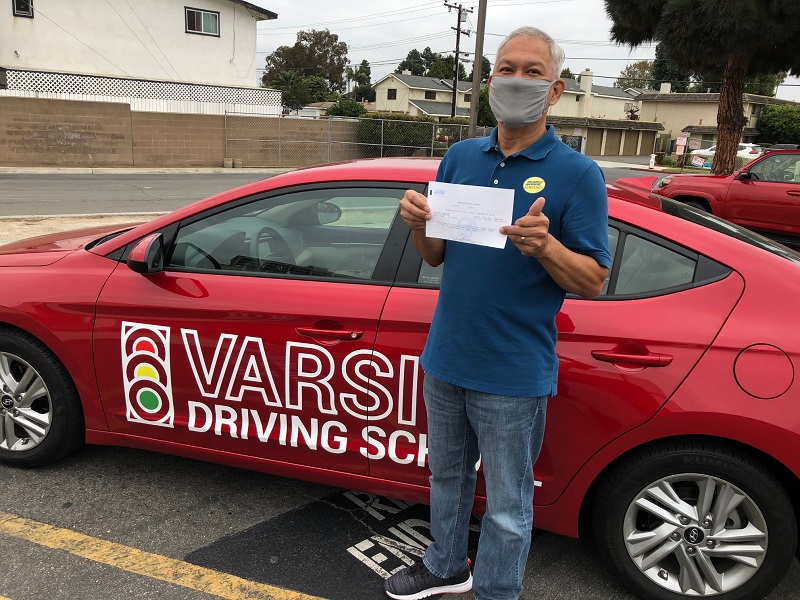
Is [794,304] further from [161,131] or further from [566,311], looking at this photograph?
[161,131]

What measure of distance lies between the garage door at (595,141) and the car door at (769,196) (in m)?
48.7

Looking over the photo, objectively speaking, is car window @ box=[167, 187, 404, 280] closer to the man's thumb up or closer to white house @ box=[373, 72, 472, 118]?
the man's thumb up

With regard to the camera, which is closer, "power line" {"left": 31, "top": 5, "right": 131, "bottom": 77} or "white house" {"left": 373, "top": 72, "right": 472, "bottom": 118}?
"power line" {"left": 31, "top": 5, "right": 131, "bottom": 77}

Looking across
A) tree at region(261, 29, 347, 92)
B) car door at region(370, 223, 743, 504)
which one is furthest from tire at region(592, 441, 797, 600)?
tree at region(261, 29, 347, 92)

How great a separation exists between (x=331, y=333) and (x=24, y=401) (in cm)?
161

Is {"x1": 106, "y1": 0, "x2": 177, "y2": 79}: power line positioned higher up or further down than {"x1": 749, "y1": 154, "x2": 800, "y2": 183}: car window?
higher up

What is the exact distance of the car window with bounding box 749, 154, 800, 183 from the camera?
9.82m

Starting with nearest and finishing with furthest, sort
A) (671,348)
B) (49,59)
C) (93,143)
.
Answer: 1. (671,348)
2. (93,143)
3. (49,59)

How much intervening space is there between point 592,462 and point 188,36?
28626 millimetres

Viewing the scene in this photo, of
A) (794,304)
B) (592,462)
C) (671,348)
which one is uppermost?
(794,304)

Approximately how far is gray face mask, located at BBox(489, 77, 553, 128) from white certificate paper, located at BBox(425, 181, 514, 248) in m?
0.23

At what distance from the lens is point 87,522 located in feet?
9.12

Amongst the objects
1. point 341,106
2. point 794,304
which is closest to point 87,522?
point 794,304

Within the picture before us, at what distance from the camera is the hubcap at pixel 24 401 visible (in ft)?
9.91
